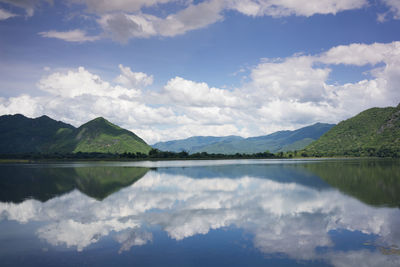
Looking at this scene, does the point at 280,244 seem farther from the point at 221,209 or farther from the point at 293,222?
the point at 221,209

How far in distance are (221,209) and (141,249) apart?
15.2 meters

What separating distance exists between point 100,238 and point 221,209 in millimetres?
15159

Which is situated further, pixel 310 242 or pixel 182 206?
pixel 182 206

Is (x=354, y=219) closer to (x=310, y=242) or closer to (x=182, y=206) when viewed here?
(x=310, y=242)

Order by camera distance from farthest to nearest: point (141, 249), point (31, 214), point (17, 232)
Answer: point (31, 214), point (17, 232), point (141, 249)

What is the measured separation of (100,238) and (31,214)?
46.5 ft

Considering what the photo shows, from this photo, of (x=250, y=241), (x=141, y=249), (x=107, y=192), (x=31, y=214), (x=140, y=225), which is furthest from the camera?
(x=107, y=192)

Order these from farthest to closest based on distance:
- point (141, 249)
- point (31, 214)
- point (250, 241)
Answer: point (31, 214) < point (250, 241) < point (141, 249)

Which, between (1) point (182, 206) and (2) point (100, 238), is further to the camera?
(1) point (182, 206)

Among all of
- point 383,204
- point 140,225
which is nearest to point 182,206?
point 140,225

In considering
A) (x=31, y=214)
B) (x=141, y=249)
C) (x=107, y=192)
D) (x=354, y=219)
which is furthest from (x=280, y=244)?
(x=107, y=192)

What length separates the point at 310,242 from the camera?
21172 mm

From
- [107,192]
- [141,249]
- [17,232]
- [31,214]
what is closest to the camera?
[141,249]

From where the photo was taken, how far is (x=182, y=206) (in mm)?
35781
